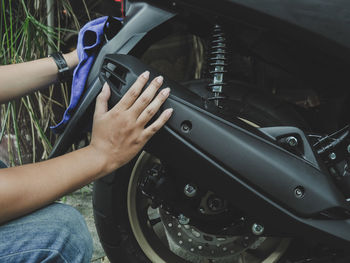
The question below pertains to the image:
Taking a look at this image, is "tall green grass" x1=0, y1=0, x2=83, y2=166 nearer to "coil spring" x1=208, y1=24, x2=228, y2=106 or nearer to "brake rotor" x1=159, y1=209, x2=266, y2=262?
"brake rotor" x1=159, y1=209, x2=266, y2=262

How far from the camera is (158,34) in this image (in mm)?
893

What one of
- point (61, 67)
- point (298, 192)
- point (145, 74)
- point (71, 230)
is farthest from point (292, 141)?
point (61, 67)

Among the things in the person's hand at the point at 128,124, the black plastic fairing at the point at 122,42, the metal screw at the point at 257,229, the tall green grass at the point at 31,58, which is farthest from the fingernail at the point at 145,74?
the tall green grass at the point at 31,58

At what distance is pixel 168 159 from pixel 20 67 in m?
0.48

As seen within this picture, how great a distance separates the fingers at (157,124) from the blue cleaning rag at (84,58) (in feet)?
0.68

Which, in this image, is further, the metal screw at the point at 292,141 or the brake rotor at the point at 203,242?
the brake rotor at the point at 203,242

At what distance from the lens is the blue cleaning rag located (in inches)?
33.9

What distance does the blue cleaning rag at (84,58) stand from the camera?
86cm

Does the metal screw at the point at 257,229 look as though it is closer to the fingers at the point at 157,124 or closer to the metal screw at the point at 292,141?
the metal screw at the point at 292,141

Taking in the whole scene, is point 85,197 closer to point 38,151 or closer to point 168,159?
point 38,151

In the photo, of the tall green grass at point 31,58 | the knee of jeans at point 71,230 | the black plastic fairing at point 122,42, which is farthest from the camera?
the tall green grass at point 31,58

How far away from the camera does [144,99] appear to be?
75 cm

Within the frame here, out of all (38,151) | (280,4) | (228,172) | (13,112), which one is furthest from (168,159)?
(38,151)

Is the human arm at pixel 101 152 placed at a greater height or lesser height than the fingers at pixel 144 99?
lesser
